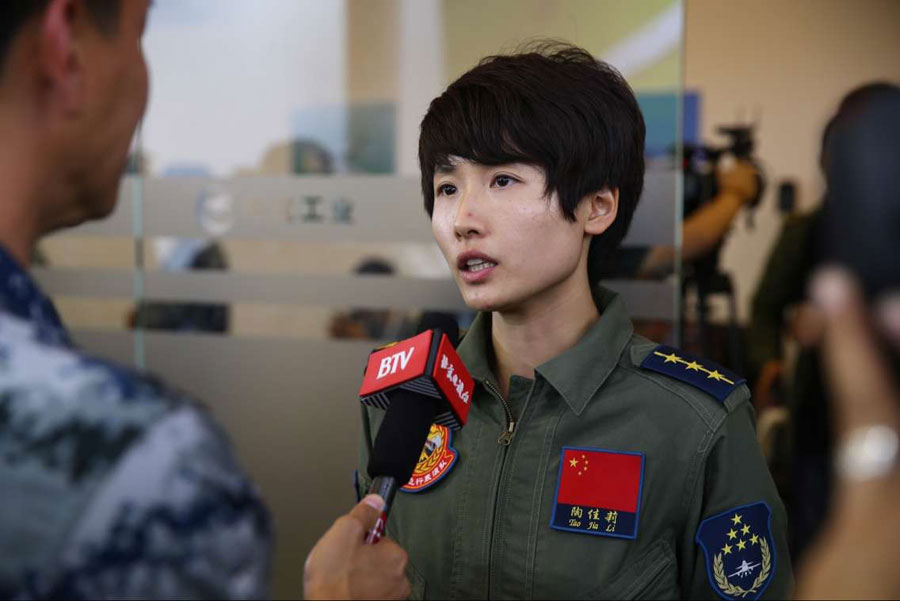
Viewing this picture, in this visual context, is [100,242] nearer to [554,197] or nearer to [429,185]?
[429,185]

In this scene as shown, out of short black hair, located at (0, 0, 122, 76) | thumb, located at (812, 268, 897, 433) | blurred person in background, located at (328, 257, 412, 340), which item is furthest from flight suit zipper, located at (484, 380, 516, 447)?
blurred person in background, located at (328, 257, 412, 340)

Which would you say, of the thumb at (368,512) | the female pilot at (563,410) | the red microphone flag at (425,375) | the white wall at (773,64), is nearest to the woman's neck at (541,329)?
the female pilot at (563,410)

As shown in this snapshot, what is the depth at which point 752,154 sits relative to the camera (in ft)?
9.29

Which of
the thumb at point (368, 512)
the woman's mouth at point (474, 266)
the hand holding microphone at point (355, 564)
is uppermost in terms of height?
the woman's mouth at point (474, 266)

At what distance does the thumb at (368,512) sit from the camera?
892 millimetres

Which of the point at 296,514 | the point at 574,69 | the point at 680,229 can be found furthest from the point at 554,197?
the point at 296,514

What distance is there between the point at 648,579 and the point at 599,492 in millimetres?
117

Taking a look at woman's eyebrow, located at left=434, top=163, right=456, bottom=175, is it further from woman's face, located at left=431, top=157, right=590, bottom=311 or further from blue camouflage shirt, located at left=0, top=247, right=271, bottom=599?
blue camouflage shirt, located at left=0, top=247, right=271, bottom=599

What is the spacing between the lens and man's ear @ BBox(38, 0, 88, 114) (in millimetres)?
651

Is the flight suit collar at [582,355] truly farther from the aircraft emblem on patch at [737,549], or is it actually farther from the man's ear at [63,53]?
the man's ear at [63,53]

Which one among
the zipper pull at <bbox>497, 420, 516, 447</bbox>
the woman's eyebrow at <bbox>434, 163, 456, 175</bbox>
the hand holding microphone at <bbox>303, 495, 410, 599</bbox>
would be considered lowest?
the zipper pull at <bbox>497, 420, 516, 447</bbox>

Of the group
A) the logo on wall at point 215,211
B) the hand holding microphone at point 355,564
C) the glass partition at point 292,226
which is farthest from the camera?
the logo on wall at point 215,211

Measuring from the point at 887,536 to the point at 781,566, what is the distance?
0.90m

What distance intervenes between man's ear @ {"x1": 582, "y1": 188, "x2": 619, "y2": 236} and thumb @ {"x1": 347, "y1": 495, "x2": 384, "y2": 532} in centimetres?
57
